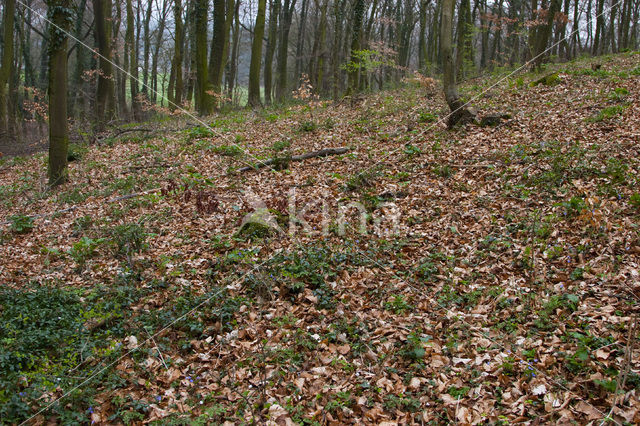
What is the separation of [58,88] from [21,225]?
11.7 ft

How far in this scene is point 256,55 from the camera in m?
16.7

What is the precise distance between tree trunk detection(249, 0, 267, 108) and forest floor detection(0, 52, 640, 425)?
8820 millimetres

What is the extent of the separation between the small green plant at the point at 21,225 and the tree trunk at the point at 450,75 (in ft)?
28.5

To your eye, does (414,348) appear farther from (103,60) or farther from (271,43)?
(271,43)

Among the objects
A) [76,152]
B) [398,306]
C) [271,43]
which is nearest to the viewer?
[398,306]

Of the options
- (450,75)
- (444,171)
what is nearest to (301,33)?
(450,75)

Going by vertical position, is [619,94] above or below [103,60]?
below

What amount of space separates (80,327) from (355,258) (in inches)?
128

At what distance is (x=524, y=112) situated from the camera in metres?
9.47

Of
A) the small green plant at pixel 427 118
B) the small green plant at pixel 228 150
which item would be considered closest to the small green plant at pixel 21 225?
the small green plant at pixel 228 150

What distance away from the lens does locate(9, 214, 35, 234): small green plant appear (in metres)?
7.45

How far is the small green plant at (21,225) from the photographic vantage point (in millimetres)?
7445

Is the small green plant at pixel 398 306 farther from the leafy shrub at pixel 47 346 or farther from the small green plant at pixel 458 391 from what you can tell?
the leafy shrub at pixel 47 346

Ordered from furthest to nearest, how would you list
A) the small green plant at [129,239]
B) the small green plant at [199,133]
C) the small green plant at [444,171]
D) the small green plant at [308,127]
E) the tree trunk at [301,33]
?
the tree trunk at [301,33], the small green plant at [199,133], the small green plant at [308,127], the small green plant at [444,171], the small green plant at [129,239]
